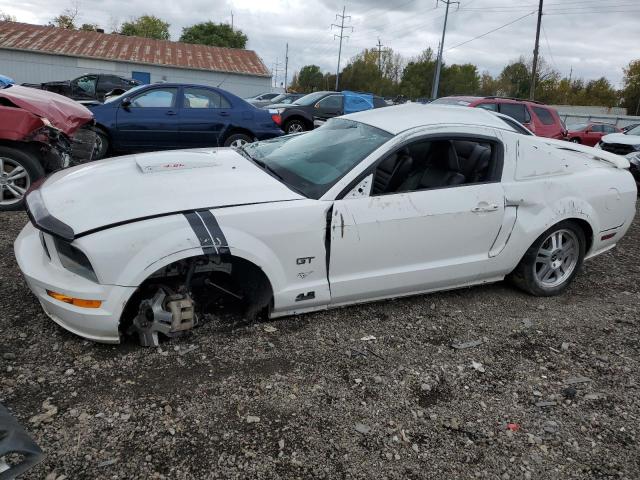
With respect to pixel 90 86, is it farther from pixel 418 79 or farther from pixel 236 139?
pixel 418 79

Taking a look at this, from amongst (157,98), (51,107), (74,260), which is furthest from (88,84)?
(74,260)

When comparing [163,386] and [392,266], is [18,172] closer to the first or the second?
[163,386]

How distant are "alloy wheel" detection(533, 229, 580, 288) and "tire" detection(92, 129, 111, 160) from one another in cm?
668

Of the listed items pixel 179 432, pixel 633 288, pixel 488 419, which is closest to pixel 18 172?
pixel 179 432

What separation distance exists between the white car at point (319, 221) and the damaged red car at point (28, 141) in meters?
2.15

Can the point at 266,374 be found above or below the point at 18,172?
below

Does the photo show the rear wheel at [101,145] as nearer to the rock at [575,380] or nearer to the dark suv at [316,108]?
the dark suv at [316,108]

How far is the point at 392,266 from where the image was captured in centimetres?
338

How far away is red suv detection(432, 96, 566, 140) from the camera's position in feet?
36.3

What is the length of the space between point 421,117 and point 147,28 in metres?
75.6

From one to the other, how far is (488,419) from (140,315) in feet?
6.67

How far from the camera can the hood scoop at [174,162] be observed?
3279 mm

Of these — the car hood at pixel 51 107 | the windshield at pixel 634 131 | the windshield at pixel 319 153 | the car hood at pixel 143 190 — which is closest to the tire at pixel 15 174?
the car hood at pixel 51 107

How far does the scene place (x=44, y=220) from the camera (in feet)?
9.02
